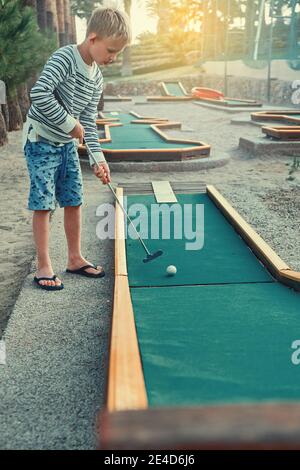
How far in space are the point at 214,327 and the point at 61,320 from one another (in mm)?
784

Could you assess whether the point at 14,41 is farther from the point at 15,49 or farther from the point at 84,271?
the point at 84,271

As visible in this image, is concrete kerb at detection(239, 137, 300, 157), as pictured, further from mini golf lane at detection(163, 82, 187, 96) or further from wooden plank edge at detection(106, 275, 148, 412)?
mini golf lane at detection(163, 82, 187, 96)

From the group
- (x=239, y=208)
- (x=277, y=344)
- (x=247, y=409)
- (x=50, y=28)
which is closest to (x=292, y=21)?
(x=50, y=28)

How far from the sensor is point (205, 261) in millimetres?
3375

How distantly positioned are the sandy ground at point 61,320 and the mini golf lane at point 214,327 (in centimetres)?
24

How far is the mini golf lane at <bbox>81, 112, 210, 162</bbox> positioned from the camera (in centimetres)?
710

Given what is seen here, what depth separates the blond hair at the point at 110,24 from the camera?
2818mm

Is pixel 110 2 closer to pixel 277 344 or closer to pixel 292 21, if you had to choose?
pixel 277 344

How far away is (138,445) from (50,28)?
17.4 metres

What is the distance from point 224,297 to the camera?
2773 mm

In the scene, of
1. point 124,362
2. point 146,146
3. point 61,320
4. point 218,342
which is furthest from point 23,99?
point 124,362

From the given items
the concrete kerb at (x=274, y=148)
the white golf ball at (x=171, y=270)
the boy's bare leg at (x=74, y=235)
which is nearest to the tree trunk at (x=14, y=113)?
the concrete kerb at (x=274, y=148)

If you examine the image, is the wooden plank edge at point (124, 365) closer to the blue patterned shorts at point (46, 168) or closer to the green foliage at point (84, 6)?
the blue patterned shorts at point (46, 168)

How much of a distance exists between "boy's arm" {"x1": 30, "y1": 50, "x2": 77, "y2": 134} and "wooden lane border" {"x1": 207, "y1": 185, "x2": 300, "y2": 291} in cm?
125
